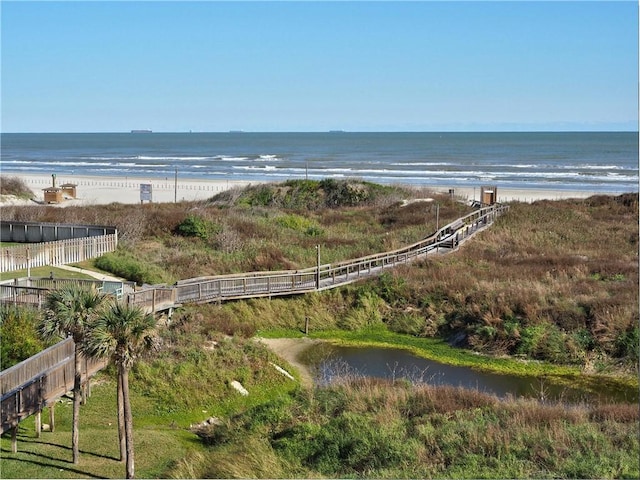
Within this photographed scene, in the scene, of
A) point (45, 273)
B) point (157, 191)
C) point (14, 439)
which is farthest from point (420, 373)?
point (157, 191)

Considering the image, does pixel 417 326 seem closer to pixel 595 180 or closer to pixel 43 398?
pixel 43 398

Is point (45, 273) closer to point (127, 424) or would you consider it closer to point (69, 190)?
point (127, 424)

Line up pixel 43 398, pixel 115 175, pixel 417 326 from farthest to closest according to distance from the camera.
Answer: pixel 115 175, pixel 417 326, pixel 43 398

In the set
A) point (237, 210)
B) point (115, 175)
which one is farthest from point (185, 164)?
point (237, 210)

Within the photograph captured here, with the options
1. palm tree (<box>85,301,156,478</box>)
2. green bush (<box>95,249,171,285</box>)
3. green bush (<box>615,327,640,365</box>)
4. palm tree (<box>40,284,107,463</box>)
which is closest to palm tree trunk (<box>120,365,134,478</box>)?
palm tree (<box>85,301,156,478</box>)

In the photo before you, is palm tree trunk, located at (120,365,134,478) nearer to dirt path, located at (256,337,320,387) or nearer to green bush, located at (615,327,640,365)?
dirt path, located at (256,337,320,387)

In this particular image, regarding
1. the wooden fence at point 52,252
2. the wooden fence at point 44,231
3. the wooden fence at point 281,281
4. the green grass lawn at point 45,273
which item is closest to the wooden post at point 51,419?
the wooden fence at point 281,281
